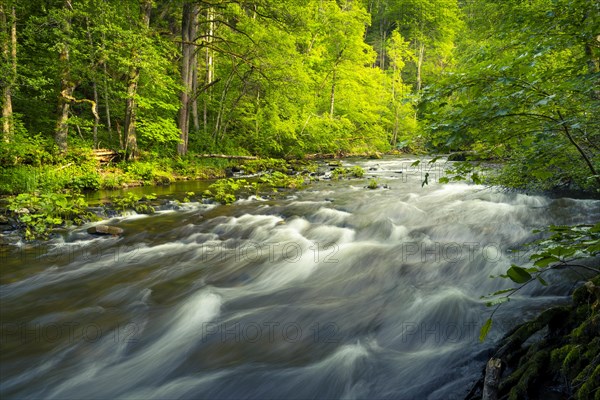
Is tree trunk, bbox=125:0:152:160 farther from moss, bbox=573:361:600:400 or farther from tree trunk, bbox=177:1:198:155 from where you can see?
moss, bbox=573:361:600:400

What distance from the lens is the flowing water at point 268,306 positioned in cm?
298

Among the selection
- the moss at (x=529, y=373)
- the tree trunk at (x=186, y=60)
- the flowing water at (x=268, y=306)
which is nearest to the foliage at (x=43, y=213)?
the flowing water at (x=268, y=306)

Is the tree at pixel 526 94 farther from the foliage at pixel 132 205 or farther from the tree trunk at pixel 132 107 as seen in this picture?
the tree trunk at pixel 132 107

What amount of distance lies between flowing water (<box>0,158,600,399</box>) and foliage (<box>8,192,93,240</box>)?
0.56 metres

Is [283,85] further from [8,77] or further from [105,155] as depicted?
[8,77]

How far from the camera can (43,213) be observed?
6957 millimetres

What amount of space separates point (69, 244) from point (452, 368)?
6290 millimetres

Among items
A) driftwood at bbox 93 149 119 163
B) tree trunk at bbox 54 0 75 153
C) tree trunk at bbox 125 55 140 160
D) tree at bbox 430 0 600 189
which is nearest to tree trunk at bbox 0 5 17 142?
tree trunk at bbox 54 0 75 153

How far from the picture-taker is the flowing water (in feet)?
9.79

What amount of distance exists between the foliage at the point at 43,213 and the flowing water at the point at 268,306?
1.83 feet

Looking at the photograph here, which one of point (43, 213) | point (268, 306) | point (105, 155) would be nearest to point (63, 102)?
point (105, 155)

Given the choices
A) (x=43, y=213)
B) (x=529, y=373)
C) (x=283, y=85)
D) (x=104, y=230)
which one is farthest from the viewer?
(x=283, y=85)

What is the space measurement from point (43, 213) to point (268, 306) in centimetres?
547

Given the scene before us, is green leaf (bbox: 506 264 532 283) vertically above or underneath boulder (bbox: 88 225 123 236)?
above
